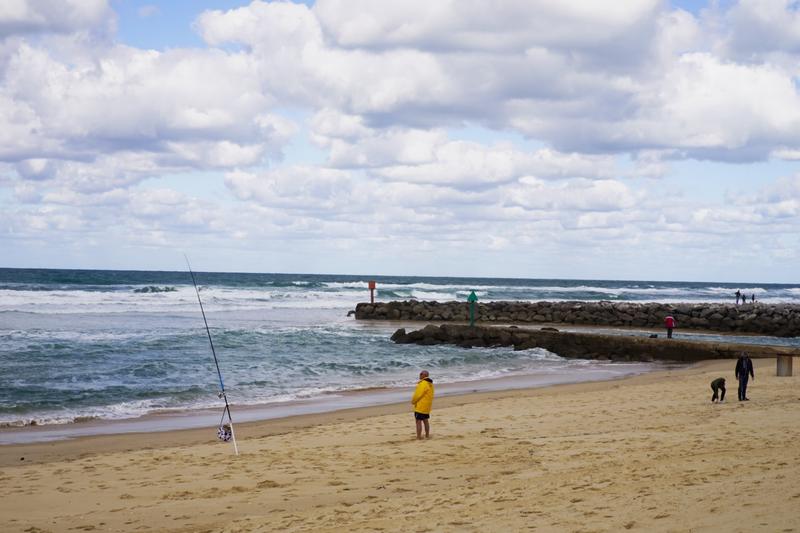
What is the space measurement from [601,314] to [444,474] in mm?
35552

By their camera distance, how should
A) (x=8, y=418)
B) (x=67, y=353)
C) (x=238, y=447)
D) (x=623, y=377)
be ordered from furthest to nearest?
(x=67, y=353), (x=623, y=377), (x=8, y=418), (x=238, y=447)

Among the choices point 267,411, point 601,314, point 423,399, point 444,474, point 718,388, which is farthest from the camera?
point 601,314

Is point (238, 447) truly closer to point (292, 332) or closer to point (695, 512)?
point (695, 512)

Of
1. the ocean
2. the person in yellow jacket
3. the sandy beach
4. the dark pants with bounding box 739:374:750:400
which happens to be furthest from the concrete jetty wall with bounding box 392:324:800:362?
the person in yellow jacket

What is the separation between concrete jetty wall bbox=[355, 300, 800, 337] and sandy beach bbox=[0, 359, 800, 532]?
2802cm

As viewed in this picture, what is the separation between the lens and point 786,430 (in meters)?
11.3

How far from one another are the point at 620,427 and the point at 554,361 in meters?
15.6

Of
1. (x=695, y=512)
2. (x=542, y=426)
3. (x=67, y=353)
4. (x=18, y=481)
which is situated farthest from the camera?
(x=67, y=353)

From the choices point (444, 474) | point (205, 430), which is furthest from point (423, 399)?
point (205, 430)

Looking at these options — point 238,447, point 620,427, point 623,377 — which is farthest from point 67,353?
point 620,427

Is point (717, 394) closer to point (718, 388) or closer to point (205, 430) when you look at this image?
point (718, 388)

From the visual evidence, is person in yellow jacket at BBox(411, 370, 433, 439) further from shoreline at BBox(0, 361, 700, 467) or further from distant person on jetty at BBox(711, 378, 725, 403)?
distant person on jetty at BBox(711, 378, 725, 403)

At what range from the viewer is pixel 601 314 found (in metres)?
43.9

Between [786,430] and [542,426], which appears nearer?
[786,430]
